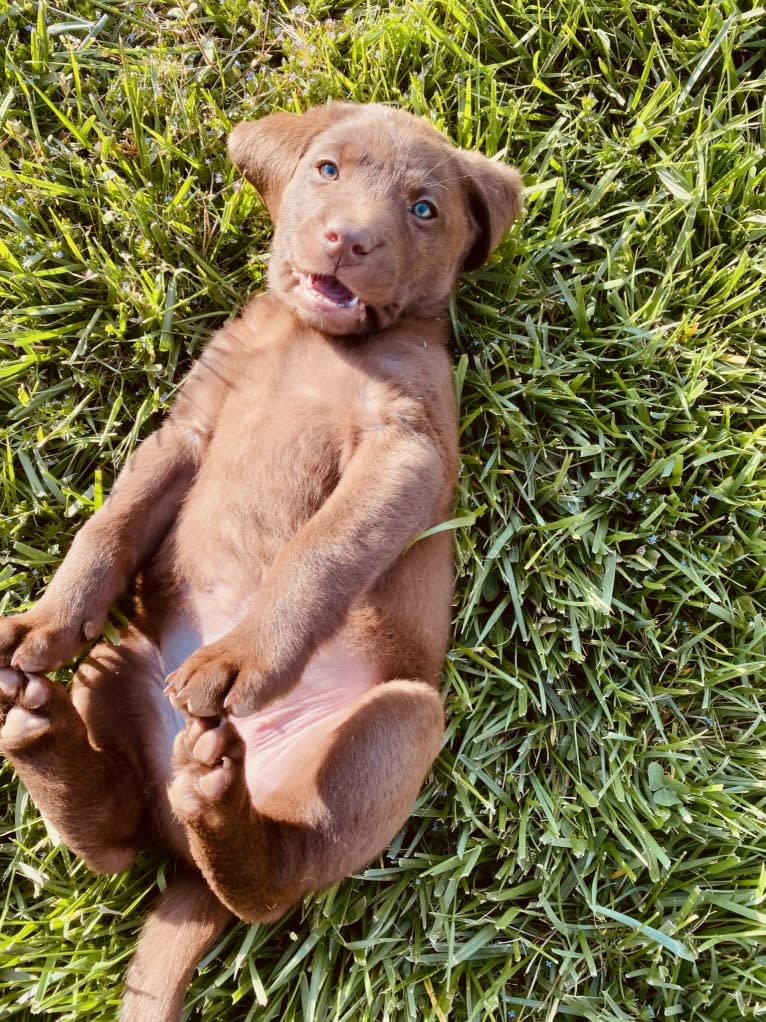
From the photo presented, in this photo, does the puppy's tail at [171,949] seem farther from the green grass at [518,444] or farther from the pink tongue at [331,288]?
the pink tongue at [331,288]

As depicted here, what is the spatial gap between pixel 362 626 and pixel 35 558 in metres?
1.33

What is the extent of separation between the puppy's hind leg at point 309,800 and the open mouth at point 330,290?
50.3 inches

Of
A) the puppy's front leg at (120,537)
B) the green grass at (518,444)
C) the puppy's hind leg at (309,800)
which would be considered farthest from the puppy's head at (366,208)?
the puppy's hind leg at (309,800)

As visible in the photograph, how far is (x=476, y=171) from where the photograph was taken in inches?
124

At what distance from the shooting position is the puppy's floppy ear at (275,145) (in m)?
3.05

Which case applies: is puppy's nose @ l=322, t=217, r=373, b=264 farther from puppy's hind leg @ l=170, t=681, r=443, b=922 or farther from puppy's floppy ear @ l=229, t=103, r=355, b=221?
puppy's hind leg @ l=170, t=681, r=443, b=922

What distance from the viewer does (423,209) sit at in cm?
296

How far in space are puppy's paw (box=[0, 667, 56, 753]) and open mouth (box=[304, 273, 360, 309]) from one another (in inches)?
59.1

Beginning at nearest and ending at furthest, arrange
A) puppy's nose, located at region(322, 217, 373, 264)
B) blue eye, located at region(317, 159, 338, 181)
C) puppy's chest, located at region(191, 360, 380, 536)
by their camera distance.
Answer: puppy's nose, located at region(322, 217, 373, 264)
puppy's chest, located at region(191, 360, 380, 536)
blue eye, located at region(317, 159, 338, 181)

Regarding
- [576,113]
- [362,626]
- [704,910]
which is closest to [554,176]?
[576,113]

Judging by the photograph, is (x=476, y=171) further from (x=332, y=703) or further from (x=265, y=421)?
(x=332, y=703)

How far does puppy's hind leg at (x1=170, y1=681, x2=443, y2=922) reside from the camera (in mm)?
2291

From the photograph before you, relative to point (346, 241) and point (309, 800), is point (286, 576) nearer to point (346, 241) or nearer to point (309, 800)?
point (309, 800)

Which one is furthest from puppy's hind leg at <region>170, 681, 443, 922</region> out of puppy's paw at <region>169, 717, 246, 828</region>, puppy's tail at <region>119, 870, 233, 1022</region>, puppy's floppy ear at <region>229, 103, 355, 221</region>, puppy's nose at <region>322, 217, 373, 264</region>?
puppy's floppy ear at <region>229, 103, 355, 221</region>
